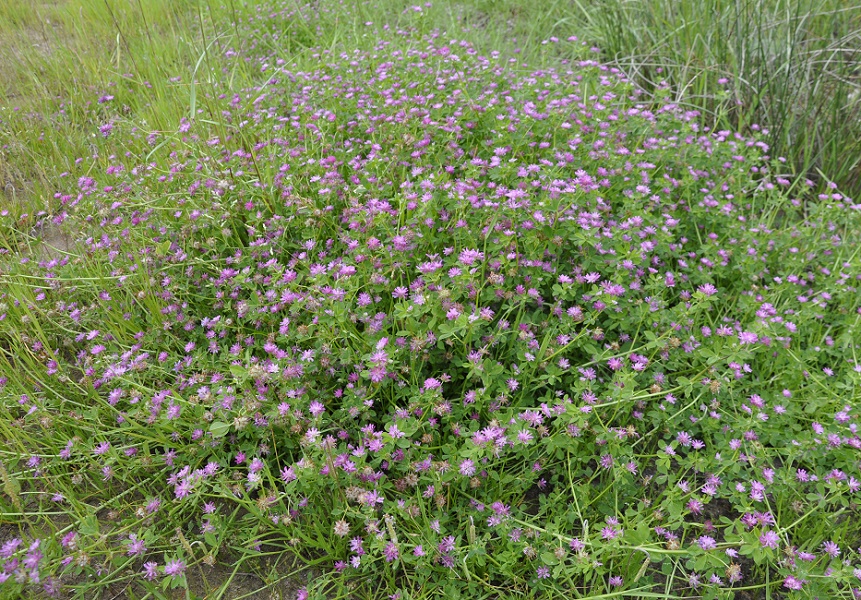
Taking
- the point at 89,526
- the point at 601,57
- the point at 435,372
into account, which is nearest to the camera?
the point at 89,526

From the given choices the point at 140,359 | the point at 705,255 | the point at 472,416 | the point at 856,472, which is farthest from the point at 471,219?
the point at 856,472

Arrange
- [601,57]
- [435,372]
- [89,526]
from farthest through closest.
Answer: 1. [601,57]
2. [435,372]
3. [89,526]

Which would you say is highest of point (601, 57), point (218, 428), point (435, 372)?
point (601, 57)

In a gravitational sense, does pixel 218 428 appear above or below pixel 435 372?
above

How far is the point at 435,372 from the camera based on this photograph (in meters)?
2.09

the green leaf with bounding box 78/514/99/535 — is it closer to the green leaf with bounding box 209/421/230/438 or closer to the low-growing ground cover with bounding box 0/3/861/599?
the low-growing ground cover with bounding box 0/3/861/599

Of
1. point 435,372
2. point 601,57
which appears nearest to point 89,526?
point 435,372

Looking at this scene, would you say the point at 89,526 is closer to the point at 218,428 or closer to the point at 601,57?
the point at 218,428

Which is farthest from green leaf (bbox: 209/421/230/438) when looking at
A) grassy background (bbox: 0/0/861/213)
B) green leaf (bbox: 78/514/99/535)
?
grassy background (bbox: 0/0/861/213)

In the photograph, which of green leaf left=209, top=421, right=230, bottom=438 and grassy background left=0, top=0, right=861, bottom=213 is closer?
green leaf left=209, top=421, right=230, bottom=438

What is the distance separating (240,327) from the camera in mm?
2176

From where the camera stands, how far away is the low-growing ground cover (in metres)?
1.72

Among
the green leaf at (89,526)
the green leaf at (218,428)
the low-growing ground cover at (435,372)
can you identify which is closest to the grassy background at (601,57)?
the low-growing ground cover at (435,372)

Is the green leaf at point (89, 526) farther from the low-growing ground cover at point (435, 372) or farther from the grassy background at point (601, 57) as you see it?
the grassy background at point (601, 57)
